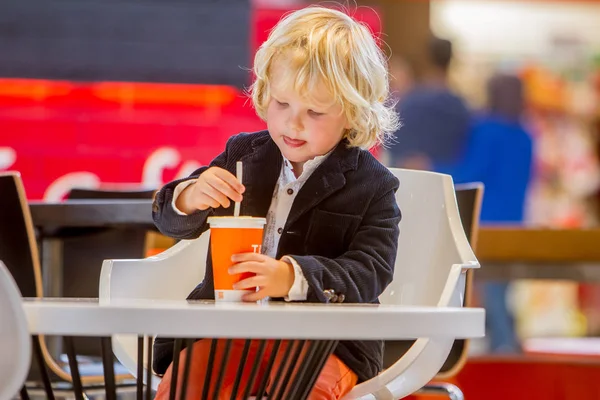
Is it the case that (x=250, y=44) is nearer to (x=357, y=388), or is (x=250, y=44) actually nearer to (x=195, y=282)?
(x=195, y=282)

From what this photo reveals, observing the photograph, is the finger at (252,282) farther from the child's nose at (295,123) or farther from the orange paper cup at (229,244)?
the child's nose at (295,123)

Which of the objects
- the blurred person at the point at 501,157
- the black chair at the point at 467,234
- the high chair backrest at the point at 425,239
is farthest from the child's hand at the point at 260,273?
the blurred person at the point at 501,157

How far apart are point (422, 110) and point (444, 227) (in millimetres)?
3195

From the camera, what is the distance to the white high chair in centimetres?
163

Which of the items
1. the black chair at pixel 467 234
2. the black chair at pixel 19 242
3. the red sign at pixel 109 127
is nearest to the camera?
the black chair at pixel 19 242

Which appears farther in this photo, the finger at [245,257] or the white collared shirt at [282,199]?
the white collared shirt at [282,199]

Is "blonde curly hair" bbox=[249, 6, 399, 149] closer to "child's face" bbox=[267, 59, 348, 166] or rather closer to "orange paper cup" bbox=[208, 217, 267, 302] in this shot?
"child's face" bbox=[267, 59, 348, 166]

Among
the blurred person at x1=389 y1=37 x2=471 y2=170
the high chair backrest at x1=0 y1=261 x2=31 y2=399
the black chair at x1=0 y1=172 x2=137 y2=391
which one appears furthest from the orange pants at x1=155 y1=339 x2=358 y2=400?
the blurred person at x1=389 y1=37 x2=471 y2=170

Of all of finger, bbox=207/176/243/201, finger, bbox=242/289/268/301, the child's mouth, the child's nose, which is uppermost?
the child's nose

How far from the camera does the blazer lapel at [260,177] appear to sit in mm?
1744

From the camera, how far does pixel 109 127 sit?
5043mm

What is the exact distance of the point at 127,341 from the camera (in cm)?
178

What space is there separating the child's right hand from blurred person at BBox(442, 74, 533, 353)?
364 centimetres

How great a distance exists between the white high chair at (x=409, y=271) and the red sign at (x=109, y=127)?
9.32 ft
